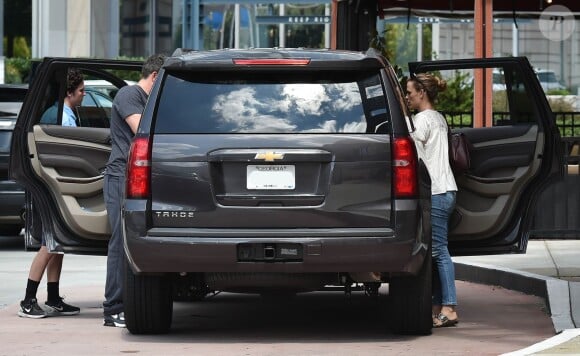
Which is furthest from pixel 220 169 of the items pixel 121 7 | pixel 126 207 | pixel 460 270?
pixel 121 7

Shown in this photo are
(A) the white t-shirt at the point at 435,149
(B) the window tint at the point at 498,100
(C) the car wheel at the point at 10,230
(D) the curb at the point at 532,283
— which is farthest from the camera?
(C) the car wheel at the point at 10,230

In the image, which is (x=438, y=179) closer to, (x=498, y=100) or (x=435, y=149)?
(x=435, y=149)

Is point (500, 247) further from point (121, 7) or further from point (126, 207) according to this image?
point (121, 7)

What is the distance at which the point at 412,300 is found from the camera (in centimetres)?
961

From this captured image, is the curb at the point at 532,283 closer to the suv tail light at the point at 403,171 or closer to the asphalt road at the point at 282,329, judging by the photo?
the asphalt road at the point at 282,329

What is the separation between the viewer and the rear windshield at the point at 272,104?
30.3 ft

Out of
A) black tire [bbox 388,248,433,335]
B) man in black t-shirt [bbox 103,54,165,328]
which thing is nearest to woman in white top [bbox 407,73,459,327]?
black tire [bbox 388,248,433,335]

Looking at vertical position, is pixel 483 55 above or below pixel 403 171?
above

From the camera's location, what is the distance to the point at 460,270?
46.8 ft

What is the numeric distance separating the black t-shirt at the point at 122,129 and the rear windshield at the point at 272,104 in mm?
1009

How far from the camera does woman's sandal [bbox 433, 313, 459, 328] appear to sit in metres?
10.5

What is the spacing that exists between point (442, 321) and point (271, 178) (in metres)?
2.06

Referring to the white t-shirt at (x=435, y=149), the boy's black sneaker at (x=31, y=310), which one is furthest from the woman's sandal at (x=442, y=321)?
the boy's black sneaker at (x=31, y=310)

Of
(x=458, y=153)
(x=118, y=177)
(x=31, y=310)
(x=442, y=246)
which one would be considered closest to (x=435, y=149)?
(x=458, y=153)
